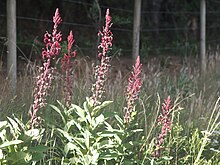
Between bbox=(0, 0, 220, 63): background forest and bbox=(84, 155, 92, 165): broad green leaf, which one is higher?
bbox=(0, 0, 220, 63): background forest

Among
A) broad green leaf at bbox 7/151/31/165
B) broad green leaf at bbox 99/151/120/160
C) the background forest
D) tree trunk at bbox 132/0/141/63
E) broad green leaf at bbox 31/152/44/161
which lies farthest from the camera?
the background forest

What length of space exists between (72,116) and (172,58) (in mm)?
7839

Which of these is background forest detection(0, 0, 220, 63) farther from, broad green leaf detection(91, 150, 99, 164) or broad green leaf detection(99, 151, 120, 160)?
broad green leaf detection(91, 150, 99, 164)

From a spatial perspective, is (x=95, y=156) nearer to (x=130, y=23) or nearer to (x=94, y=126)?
(x=94, y=126)

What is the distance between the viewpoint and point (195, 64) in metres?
9.44

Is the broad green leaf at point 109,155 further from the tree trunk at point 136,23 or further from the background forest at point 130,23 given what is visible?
the background forest at point 130,23

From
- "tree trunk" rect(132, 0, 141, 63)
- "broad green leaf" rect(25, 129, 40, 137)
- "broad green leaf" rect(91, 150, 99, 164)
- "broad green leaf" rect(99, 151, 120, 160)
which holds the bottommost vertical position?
"broad green leaf" rect(99, 151, 120, 160)

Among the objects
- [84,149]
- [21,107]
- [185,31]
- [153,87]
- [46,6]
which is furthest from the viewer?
[185,31]

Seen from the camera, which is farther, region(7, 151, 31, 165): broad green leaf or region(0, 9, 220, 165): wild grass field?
region(0, 9, 220, 165): wild grass field

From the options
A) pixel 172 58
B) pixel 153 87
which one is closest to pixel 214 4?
pixel 172 58

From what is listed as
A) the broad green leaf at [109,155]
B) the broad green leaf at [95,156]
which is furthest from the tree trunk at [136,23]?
the broad green leaf at [95,156]

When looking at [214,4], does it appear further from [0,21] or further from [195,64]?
[0,21]

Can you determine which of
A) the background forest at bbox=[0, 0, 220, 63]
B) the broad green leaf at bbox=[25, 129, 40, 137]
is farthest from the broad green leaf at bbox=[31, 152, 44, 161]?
the background forest at bbox=[0, 0, 220, 63]

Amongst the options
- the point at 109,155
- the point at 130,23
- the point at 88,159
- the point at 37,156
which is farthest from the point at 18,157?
the point at 130,23
